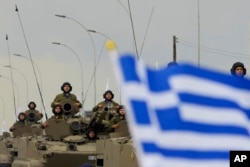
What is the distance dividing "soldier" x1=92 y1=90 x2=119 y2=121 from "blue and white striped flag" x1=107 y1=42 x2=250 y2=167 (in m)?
19.4

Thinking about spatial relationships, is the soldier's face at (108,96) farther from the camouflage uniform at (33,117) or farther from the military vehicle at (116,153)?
the camouflage uniform at (33,117)

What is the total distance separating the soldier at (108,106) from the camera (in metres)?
23.3

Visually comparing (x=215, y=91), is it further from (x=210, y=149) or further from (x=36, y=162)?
(x=36, y=162)

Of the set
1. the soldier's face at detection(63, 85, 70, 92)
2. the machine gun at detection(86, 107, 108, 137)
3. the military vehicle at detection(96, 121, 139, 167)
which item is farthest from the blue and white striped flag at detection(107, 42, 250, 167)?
the soldier's face at detection(63, 85, 70, 92)

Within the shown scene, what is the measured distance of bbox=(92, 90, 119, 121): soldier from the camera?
76.5 ft

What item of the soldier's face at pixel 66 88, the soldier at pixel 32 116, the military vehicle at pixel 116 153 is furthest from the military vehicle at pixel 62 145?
the soldier at pixel 32 116

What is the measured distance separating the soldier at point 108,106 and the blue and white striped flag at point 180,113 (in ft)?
63.5

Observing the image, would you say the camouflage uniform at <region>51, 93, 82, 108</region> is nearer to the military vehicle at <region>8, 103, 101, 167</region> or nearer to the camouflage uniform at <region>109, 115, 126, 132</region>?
the military vehicle at <region>8, 103, 101, 167</region>

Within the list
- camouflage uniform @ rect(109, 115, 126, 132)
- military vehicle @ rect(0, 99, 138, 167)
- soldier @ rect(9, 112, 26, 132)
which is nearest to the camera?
military vehicle @ rect(0, 99, 138, 167)

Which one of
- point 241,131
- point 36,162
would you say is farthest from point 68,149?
point 241,131

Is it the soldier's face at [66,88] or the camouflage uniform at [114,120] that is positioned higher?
the soldier's face at [66,88]

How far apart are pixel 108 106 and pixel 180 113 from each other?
20085mm

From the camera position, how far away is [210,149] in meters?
3.58

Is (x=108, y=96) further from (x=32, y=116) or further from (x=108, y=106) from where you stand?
(x=32, y=116)
